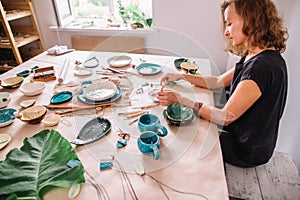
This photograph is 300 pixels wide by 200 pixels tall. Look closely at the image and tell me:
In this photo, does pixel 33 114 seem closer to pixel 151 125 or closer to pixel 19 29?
pixel 151 125

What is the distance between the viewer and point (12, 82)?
1.21 metres

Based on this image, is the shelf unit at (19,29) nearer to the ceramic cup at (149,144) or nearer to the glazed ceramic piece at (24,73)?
the glazed ceramic piece at (24,73)

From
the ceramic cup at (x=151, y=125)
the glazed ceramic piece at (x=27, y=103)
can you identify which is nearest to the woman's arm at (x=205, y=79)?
A: the ceramic cup at (x=151, y=125)

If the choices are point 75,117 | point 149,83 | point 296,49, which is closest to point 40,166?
point 75,117

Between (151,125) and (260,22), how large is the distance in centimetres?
66

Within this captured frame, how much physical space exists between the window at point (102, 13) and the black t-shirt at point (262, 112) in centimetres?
158

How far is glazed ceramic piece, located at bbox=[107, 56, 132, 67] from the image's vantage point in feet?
4.64

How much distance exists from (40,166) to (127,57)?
3.40 feet

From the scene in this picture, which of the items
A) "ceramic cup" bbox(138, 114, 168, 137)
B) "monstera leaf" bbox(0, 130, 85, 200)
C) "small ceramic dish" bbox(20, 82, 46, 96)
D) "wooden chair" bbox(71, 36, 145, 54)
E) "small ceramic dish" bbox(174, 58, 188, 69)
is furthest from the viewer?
"wooden chair" bbox(71, 36, 145, 54)

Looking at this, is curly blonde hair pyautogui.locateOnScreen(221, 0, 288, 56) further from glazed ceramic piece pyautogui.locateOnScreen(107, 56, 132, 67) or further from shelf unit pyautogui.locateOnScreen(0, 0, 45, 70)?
shelf unit pyautogui.locateOnScreen(0, 0, 45, 70)

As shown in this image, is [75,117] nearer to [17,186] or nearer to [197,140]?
[17,186]

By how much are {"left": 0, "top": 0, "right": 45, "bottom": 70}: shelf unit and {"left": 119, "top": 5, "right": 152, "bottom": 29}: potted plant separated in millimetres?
1071

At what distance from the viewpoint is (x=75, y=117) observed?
0.95 m

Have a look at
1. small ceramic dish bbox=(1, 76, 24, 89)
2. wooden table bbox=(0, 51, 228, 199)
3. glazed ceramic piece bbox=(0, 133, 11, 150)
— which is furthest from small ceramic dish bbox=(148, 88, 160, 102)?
small ceramic dish bbox=(1, 76, 24, 89)
